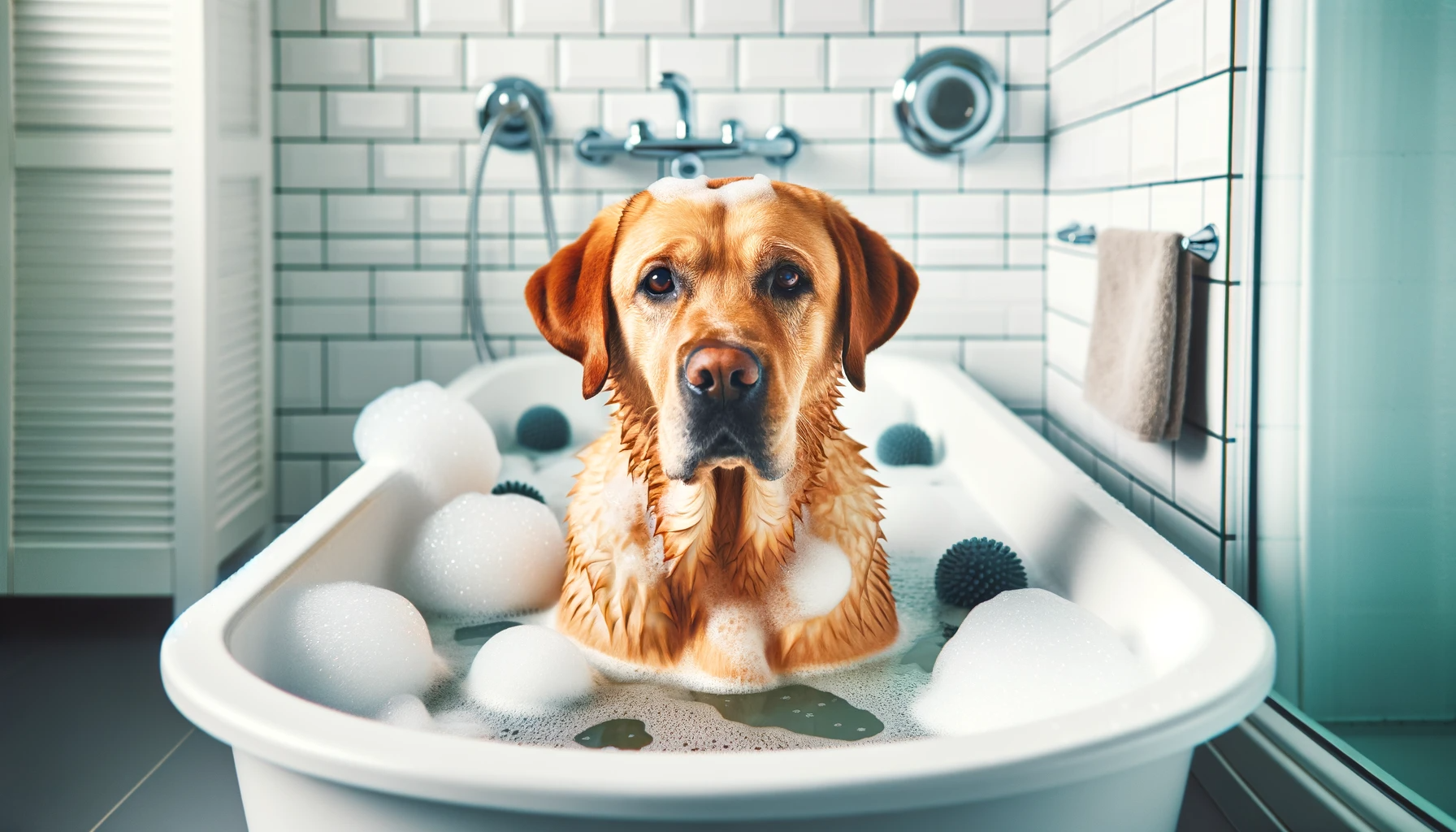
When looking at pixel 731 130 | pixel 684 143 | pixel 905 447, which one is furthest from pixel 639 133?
pixel 905 447

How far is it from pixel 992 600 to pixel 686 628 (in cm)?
34

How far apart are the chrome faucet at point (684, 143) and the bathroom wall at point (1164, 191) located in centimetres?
67

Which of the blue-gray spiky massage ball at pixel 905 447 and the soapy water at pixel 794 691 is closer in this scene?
the soapy water at pixel 794 691

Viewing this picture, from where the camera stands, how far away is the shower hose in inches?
99.5

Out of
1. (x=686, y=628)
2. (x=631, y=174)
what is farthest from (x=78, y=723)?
(x=631, y=174)

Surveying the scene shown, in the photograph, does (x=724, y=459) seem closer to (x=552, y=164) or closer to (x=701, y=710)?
(x=701, y=710)

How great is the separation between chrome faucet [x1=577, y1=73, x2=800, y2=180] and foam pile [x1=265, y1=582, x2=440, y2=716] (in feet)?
4.81

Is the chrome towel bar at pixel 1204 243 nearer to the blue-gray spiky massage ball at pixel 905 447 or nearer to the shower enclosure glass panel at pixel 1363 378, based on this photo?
the shower enclosure glass panel at pixel 1363 378

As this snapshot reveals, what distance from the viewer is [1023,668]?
1.10 metres

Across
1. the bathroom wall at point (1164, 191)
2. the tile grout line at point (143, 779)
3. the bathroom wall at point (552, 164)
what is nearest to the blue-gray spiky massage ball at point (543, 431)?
the bathroom wall at point (552, 164)

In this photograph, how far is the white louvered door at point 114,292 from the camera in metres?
2.17

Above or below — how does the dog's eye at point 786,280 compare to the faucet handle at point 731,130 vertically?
below

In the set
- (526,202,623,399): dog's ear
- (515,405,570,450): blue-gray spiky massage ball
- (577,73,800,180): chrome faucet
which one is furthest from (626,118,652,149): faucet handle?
(526,202,623,399): dog's ear

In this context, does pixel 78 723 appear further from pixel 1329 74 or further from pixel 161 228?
pixel 1329 74
